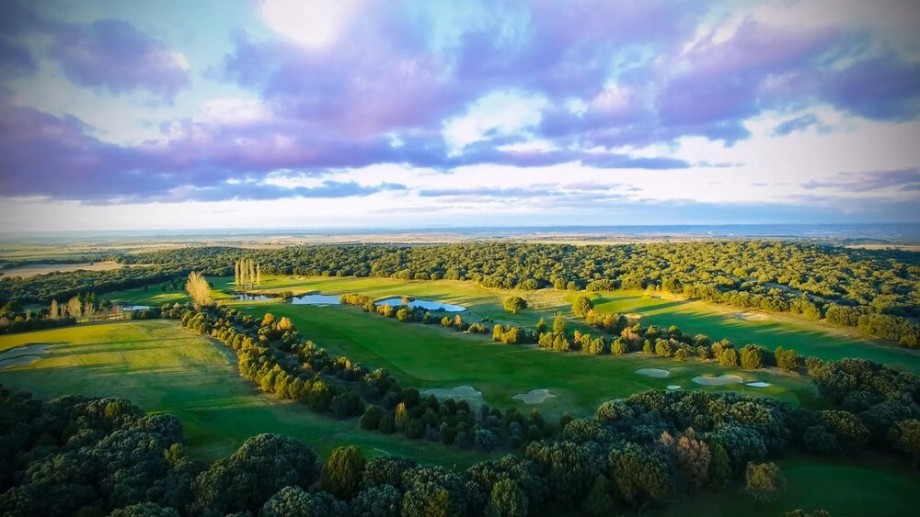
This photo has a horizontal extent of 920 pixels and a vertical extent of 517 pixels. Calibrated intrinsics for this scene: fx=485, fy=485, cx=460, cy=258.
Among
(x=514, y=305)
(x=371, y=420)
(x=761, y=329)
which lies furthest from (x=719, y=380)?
(x=514, y=305)

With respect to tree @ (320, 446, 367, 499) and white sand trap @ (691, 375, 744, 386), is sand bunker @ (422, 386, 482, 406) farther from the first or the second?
white sand trap @ (691, 375, 744, 386)

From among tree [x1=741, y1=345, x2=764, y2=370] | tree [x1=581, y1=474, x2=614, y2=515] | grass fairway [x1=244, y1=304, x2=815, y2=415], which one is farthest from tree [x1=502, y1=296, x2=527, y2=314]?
tree [x1=581, y1=474, x2=614, y2=515]

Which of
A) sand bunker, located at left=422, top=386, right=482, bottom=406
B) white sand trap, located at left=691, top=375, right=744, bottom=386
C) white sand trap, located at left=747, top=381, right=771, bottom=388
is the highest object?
white sand trap, located at left=747, top=381, right=771, bottom=388

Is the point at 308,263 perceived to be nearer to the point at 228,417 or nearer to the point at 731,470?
the point at 228,417

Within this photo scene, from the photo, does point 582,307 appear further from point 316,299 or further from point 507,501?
point 507,501

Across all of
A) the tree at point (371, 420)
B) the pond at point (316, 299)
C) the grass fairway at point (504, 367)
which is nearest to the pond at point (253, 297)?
the pond at point (316, 299)
